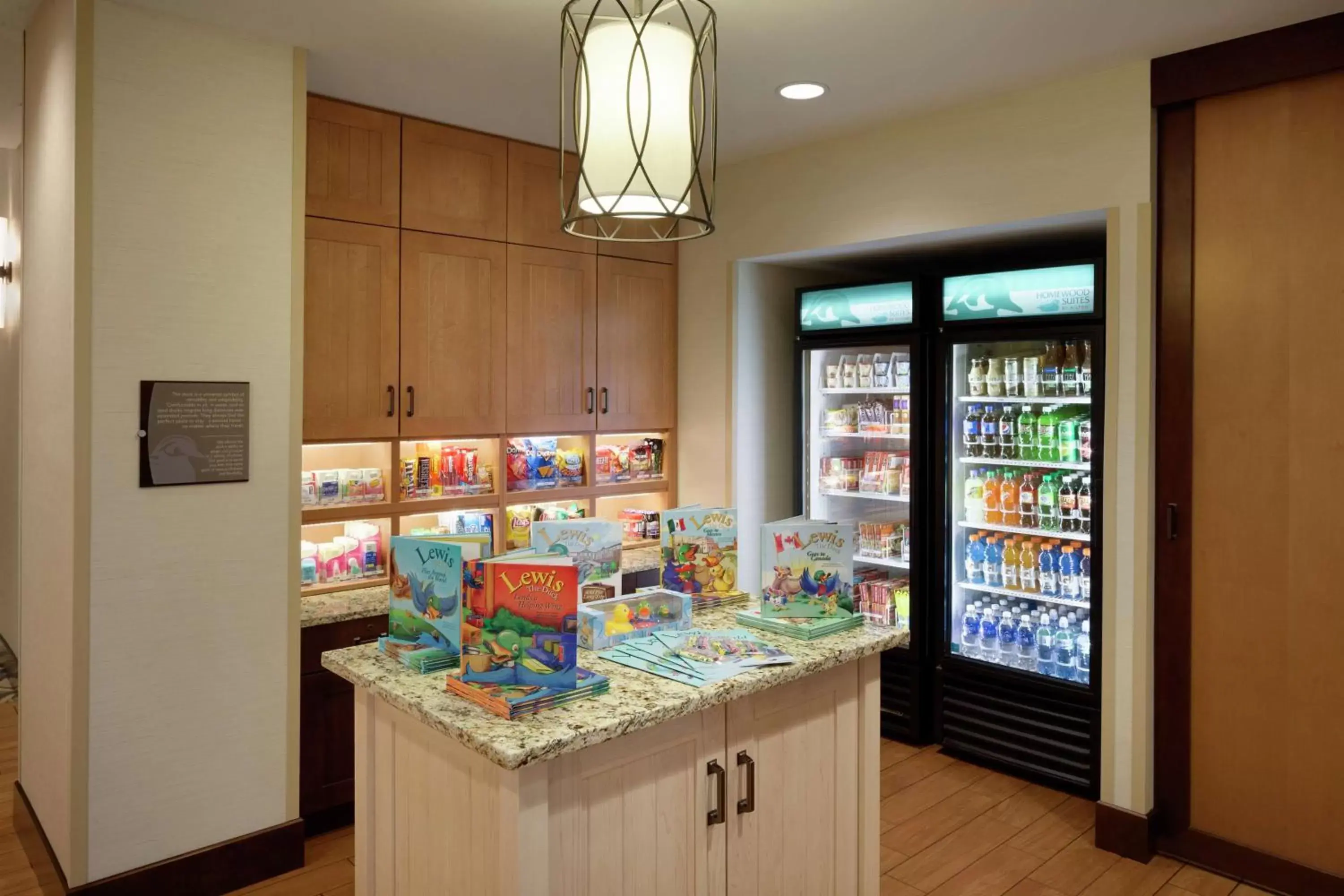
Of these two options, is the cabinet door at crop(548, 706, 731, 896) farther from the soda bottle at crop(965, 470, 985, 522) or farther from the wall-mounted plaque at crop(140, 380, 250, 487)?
the soda bottle at crop(965, 470, 985, 522)

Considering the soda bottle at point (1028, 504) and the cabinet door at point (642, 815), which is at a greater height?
the soda bottle at point (1028, 504)

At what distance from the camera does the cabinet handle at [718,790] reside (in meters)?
2.13

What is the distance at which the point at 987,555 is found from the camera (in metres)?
4.11

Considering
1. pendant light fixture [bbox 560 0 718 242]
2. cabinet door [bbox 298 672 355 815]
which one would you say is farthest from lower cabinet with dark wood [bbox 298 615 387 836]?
pendant light fixture [bbox 560 0 718 242]

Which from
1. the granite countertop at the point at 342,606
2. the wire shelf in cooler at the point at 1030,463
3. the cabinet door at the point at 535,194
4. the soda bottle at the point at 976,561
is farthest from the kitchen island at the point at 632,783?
the cabinet door at the point at 535,194

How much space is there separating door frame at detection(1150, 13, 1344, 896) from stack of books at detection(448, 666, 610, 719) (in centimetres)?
224

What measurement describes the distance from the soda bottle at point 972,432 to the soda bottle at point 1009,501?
0.57 ft

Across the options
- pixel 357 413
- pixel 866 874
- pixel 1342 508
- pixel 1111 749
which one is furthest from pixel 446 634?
pixel 1342 508

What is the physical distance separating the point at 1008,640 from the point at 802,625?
1.98 metres

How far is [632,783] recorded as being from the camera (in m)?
1.97

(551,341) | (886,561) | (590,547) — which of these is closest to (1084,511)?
(886,561)

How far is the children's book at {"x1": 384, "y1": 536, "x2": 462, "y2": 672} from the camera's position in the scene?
2.12m

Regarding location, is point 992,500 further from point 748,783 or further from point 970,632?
point 748,783

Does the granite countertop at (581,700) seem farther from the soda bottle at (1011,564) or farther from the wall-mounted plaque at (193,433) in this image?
the soda bottle at (1011,564)
